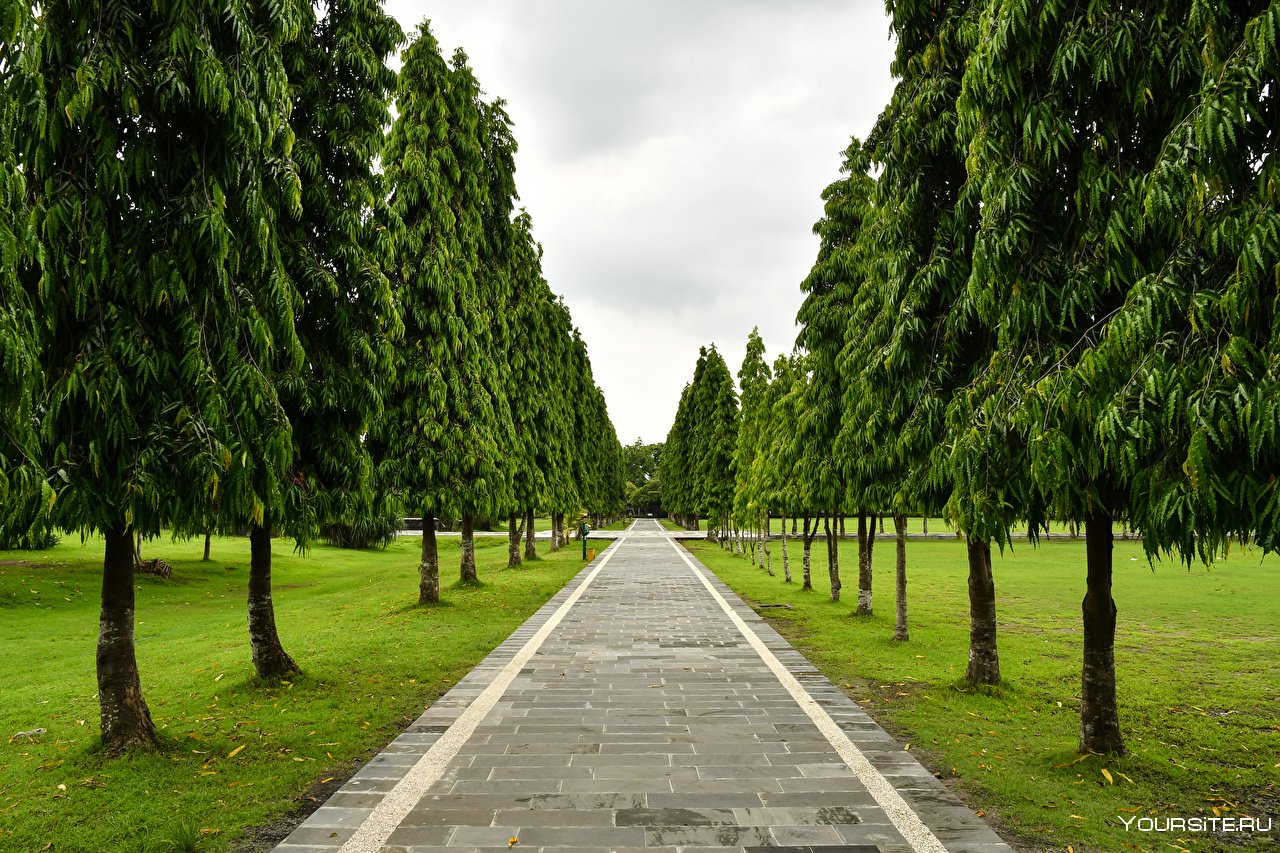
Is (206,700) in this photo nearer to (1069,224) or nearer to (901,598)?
(1069,224)

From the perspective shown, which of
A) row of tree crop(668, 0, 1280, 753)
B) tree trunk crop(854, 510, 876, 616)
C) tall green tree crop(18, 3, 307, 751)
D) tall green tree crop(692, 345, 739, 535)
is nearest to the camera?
row of tree crop(668, 0, 1280, 753)

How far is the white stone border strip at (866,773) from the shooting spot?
4.36m

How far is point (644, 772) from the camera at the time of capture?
5.50m

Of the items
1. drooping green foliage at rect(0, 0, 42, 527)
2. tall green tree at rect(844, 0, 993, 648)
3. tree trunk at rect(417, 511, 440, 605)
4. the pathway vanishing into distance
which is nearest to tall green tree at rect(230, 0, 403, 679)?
the pathway vanishing into distance

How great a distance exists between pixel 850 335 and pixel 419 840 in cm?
954

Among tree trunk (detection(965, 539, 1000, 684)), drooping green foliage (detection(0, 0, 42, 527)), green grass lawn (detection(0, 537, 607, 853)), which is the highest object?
drooping green foliage (detection(0, 0, 42, 527))

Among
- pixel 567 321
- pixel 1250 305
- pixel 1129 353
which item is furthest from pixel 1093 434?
pixel 567 321

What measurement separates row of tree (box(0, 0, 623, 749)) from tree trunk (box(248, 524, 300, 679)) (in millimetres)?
34

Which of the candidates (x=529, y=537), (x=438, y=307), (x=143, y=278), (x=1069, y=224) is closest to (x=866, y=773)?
(x=1069, y=224)

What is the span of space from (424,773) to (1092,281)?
5.99m

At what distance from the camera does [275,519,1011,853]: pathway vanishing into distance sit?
4387 millimetres

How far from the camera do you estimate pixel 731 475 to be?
3472cm

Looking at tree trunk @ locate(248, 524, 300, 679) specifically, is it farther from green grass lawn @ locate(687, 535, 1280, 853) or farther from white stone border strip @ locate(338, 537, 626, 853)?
green grass lawn @ locate(687, 535, 1280, 853)

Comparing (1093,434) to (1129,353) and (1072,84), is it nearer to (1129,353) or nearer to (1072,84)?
(1129,353)
